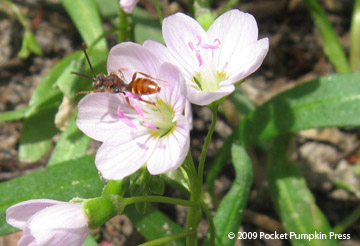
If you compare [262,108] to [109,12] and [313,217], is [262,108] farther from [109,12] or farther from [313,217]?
[109,12]

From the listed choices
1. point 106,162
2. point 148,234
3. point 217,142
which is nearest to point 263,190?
point 217,142

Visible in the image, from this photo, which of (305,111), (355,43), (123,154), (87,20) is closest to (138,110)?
(123,154)

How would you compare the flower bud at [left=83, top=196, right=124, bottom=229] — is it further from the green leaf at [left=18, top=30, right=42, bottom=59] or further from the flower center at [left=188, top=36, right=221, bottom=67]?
the green leaf at [left=18, top=30, right=42, bottom=59]

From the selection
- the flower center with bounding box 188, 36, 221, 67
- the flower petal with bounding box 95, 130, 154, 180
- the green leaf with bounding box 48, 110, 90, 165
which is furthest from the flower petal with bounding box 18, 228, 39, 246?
the green leaf with bounding box 48, 110, 90, 165

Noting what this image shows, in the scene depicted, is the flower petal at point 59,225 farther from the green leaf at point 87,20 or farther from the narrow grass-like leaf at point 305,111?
the green leaf at point 87,20


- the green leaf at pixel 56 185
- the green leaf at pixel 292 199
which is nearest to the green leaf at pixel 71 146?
the green leaf at pixel 56 185
